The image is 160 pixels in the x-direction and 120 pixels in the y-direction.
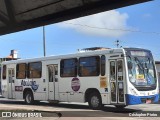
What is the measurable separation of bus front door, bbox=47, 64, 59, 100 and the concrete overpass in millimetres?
13976

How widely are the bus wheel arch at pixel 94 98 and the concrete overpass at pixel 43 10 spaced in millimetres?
11397

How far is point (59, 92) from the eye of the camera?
2145 cm

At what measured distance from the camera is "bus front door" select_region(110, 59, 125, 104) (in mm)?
17656

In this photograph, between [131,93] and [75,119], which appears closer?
[75,119]

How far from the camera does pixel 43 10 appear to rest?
22.8 feet

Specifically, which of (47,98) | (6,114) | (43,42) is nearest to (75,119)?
(6,114)

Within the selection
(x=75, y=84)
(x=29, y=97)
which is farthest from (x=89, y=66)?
(x=29, y=97)

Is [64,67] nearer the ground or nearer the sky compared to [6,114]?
nearer the sky

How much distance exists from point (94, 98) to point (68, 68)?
9.07ft

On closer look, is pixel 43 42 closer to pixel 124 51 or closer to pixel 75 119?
pixel 124 51

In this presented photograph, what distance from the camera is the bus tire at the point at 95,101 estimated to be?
18.6m

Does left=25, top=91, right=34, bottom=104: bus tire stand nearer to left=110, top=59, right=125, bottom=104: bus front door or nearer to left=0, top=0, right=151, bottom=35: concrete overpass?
left=110, top=59, right=125, bottom=104: bus front door

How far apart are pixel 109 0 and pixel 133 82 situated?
11872 millimetres

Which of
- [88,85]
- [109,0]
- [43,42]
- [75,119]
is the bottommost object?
[75,119]
